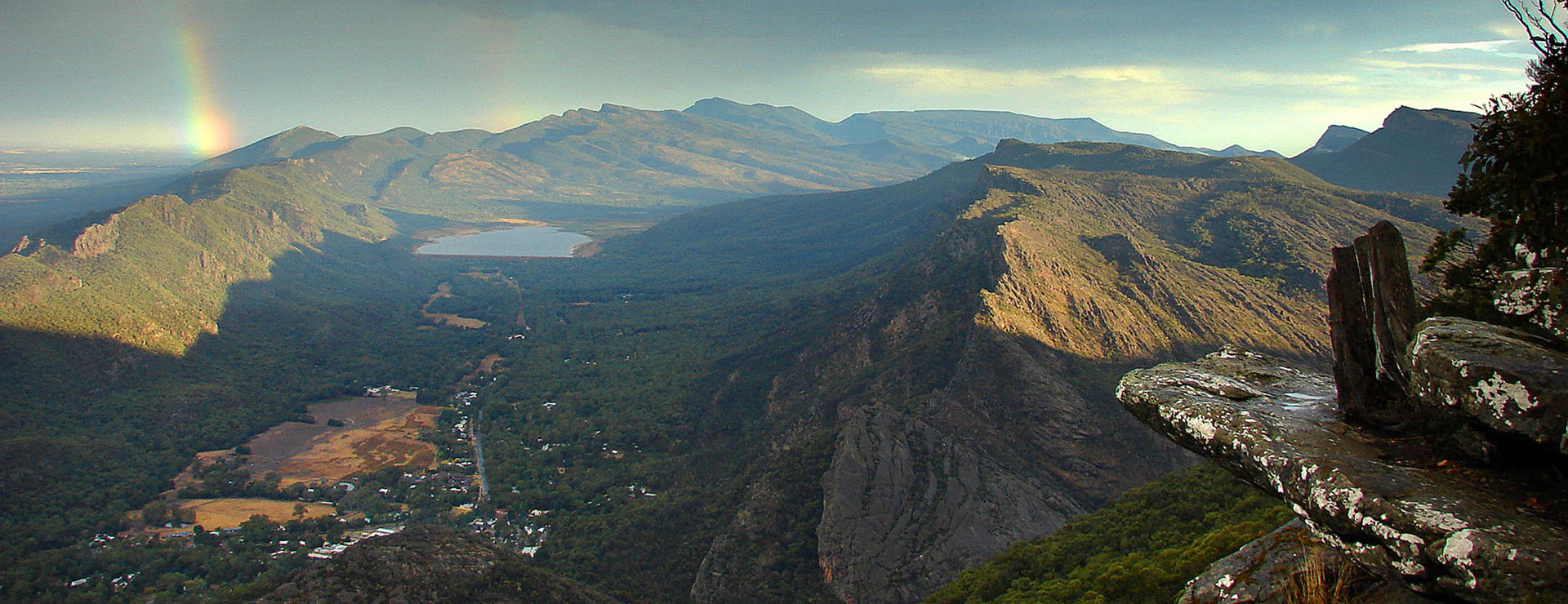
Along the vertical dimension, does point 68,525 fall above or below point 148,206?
below

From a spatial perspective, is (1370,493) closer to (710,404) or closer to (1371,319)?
(1371,319)

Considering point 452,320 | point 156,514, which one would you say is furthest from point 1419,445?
point 452,320

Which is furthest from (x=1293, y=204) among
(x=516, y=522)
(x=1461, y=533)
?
(x=1461, y=533)

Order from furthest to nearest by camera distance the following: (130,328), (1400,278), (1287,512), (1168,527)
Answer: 1. (130,328)
2. (1168,527)
3. (1287,512)
4. (1400,278)

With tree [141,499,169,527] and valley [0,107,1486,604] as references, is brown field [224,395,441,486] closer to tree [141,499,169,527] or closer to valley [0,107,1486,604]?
valley [0,107,1486,604]

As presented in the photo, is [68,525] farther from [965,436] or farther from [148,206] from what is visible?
[148,206]

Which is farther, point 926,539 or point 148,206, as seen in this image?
Result: point 148,206

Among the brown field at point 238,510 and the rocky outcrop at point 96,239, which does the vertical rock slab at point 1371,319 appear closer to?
the brown field at point 238,510
